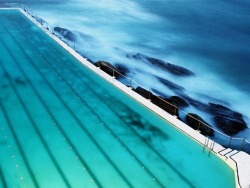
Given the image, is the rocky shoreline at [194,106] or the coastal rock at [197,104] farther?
the coastal rock at [197,104]

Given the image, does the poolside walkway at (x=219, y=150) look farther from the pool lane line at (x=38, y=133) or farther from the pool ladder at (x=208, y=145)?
the pool lane line at (x=38, y=133)

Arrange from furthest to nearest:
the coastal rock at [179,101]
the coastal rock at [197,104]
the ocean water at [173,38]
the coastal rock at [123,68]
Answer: the coastal rock at [123,68] → the ocean water at [173,38] → the coastal rock at [197,104] → the coastal rock at [179,101]

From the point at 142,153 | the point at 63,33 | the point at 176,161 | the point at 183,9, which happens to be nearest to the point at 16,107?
the point at 142,153

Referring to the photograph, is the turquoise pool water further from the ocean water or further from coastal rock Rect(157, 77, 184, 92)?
coastal rock Rect(157, 77, 184, 92)

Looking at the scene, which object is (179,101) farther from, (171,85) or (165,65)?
(165,65)

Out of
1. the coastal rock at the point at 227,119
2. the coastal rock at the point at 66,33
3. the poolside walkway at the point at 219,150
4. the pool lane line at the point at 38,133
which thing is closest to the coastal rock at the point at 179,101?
the coastal rock at the point at 227,119

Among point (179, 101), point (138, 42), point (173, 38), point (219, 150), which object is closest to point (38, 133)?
point (219, 150)

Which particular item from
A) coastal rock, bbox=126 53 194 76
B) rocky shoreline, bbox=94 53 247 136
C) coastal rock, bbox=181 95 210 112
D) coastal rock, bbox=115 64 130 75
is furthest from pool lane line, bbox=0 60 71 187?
coastal rock, bbox=126 53 194 76
